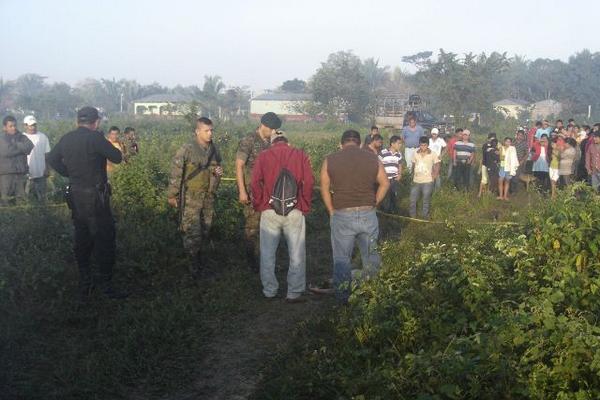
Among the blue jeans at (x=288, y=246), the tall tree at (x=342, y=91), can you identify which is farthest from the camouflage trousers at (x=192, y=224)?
the tall tree at (x=342, y=91)

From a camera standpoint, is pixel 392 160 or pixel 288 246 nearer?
pixel 288 246

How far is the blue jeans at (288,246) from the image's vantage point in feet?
21.9

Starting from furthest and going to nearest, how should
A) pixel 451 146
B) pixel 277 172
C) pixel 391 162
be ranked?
pixel 451 146, pixel 391 162, pixel 277 172

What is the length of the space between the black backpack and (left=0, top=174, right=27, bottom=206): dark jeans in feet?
17.0

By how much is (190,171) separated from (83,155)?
122cm

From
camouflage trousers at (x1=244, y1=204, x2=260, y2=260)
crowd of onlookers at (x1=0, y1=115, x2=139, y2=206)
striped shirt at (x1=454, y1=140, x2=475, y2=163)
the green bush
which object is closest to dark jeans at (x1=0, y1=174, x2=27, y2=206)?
crowd of onlookers at (x1=0, y1=115, x2=139, y2=206)

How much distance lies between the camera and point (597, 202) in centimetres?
630

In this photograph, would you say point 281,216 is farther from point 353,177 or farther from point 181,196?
point 181,196

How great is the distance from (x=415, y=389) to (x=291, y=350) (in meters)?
1.49

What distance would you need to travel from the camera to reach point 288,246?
6.75m

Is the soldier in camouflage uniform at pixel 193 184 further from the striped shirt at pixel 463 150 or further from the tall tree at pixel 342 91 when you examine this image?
the tall tree at pixel 342 91

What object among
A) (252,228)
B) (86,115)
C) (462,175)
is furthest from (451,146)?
(86,115)

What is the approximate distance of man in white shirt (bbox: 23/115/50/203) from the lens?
1036 cm

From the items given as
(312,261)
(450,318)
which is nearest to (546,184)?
(312,261)
